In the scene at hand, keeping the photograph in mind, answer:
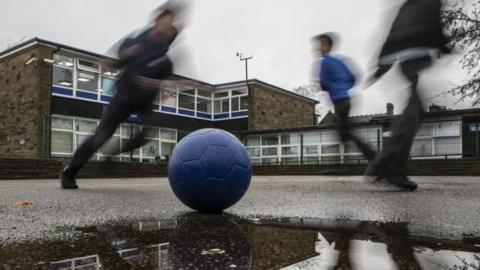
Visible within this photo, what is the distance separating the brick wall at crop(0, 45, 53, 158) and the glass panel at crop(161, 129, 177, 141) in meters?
8.57

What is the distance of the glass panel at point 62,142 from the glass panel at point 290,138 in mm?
13418

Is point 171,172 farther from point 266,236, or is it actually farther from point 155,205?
point 266,236

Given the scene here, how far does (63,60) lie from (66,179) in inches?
810

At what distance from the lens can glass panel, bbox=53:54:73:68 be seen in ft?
81.7

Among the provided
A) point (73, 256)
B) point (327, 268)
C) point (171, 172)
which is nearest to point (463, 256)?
point (327, 268)

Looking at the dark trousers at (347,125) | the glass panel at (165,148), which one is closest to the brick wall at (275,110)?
the glass panel at (165,148)

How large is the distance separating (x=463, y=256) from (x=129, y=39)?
4.66 meters

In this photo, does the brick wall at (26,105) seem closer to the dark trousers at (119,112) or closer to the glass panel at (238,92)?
the glass panel at (238,92)

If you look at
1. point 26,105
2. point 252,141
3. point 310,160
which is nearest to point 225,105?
point 252,141

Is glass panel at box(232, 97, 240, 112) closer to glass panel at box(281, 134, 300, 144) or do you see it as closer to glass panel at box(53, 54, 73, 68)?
glass panel at box(281, 134, 300, 144)

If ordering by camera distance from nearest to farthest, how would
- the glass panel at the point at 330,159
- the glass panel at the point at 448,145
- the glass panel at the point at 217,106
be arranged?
the glass panel at the point at 448,145 → the glass panel at the point at 330,159 → the glass panel at the point at 217,106

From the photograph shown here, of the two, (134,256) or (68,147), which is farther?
(68,147)

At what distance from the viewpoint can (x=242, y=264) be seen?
1908mm

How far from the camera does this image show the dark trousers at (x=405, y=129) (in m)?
4.51
